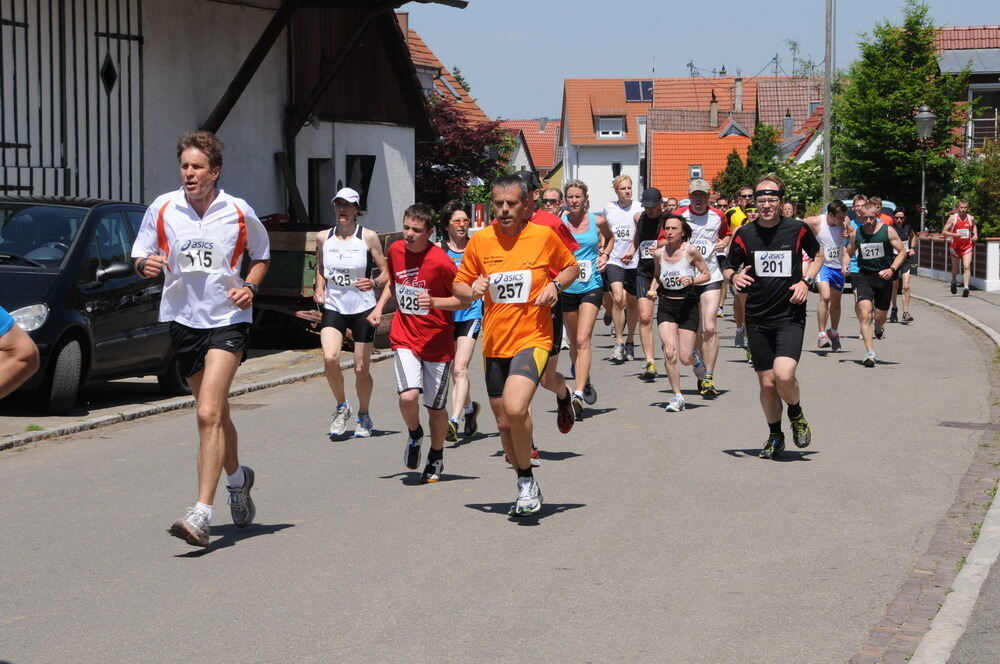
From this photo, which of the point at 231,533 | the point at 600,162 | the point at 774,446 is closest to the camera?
the point at 231,533

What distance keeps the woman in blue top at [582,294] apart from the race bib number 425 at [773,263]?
7.51 feet

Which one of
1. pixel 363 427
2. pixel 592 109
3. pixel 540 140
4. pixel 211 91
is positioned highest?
pixel 540 140

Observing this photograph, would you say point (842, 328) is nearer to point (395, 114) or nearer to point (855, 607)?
point (395, 114)

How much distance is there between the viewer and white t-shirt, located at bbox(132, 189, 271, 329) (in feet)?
24.8

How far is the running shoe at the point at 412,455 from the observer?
9.55m

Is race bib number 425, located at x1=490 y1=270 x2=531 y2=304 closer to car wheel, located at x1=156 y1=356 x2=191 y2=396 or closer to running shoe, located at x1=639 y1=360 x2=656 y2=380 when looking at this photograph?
car wheel, located at x1=156 y1=356 x2=191 y2=396

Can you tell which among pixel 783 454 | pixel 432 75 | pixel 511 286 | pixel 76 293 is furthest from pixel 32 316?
pixel 432 75

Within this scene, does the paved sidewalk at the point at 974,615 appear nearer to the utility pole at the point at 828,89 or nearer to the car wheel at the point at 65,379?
the car wheel at the point at 65,379

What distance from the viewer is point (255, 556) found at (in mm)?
7207

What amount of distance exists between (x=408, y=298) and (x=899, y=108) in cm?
3687

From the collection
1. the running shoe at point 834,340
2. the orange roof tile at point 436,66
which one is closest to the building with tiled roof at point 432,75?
the orange roof tile at point 436,66

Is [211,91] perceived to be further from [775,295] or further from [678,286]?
[775,295]

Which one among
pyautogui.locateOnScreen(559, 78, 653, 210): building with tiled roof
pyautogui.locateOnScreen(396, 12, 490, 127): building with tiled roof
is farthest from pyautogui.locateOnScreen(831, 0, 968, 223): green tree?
pyautogui.locateOnScreen(559, 78, 653, 210): building with tiled roof

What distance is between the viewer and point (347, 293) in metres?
11.7
